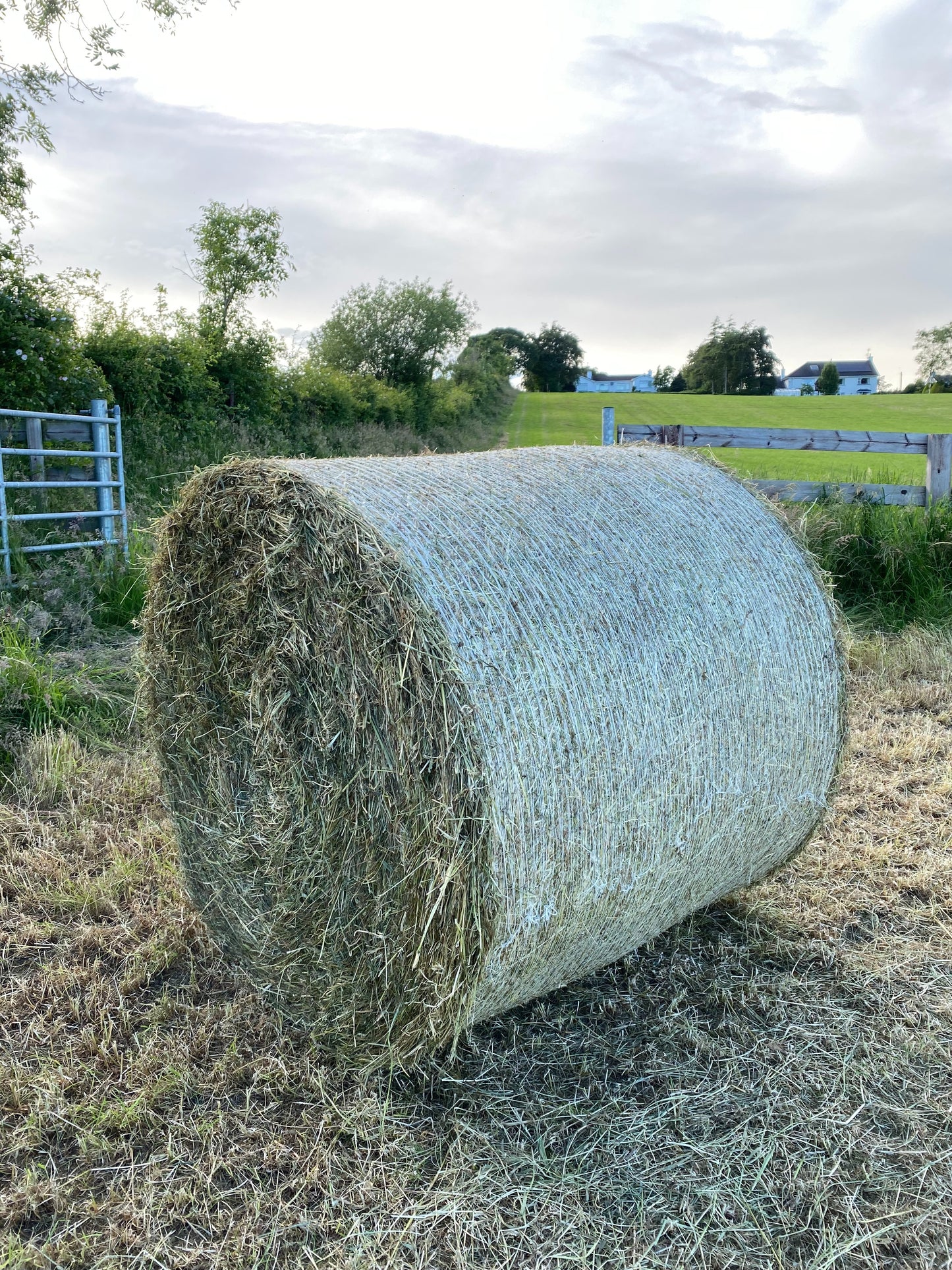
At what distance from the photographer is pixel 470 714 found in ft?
6.85

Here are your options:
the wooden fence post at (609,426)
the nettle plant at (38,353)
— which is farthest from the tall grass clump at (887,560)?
the nettle plant at (38,353)

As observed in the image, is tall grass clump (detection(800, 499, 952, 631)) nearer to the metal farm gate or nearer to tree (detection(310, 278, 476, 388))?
the metal farm gate

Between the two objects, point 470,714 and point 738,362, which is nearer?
point 470,714

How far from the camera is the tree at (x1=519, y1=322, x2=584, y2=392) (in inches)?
2842

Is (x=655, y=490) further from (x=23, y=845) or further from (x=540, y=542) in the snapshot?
(x=23, y=845)

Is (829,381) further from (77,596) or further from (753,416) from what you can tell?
(77,596)

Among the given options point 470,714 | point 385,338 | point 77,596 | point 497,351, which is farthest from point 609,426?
point 497,351

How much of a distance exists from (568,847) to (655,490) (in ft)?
4.35

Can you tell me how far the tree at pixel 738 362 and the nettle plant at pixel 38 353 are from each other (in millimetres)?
59100

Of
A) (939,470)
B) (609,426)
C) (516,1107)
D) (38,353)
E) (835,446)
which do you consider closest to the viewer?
(516,1107)

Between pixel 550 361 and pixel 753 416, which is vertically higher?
pixel 550 361

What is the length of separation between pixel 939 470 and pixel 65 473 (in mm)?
8413

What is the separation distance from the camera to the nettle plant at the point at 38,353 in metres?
8.79

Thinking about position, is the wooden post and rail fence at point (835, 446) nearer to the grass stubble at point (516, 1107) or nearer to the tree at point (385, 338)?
the grass stubble at point (516, 1107)
